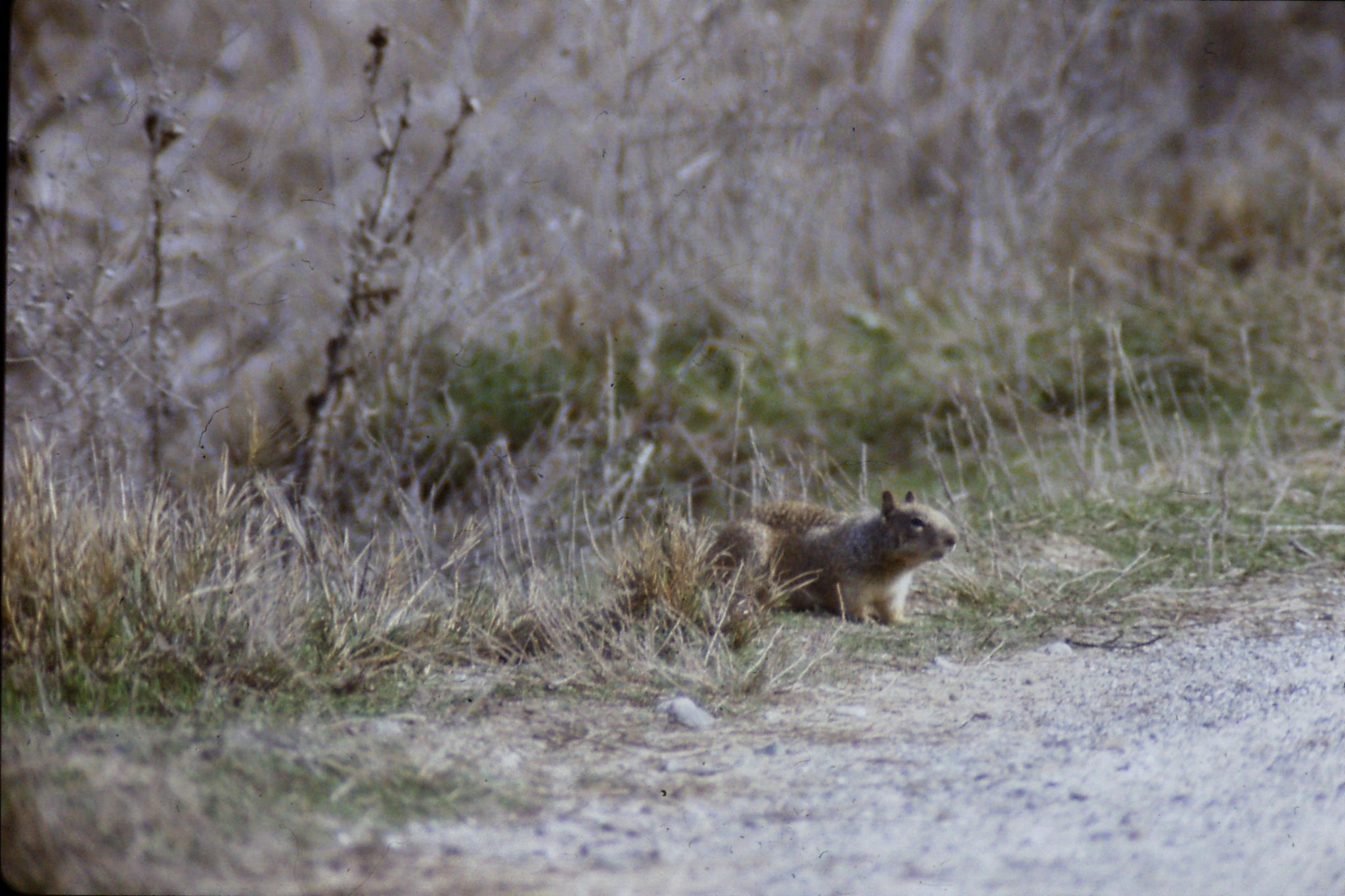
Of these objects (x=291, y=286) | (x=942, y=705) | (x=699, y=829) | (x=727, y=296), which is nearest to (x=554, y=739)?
(x=699, y=829)

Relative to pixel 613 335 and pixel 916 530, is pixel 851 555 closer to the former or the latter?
pixel 916 530

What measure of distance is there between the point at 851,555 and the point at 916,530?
278 millimetres

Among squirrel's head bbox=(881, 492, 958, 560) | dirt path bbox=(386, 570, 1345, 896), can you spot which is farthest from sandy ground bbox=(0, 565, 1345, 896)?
squirrel's head bbox=(881, 492, 958, 560)

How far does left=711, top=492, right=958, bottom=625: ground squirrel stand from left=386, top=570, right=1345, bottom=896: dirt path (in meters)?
0.82

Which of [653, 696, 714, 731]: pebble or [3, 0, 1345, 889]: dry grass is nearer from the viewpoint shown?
[653, 696, 714, 731]: pebble

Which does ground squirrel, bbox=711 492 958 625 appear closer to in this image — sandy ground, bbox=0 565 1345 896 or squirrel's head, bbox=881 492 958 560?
squirrel's head, bbox=881 492 958 560

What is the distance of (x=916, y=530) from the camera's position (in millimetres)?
4758

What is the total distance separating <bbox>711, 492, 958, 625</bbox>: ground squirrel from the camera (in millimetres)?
4746

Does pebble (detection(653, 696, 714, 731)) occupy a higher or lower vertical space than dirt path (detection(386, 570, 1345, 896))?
lower

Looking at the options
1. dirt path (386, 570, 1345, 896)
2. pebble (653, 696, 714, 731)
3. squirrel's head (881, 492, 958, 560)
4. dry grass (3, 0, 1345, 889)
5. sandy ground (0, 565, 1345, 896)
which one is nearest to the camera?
sandy ground (0, 565, 1345, 896)

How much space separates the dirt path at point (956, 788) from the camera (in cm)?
235

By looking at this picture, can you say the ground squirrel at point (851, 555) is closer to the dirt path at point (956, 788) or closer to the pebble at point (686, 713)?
the dirt path at point (956, 788)

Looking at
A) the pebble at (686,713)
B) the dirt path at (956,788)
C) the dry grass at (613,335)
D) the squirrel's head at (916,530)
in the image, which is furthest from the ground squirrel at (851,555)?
the pebble at (686,713)

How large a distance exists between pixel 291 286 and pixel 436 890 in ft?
19.4
